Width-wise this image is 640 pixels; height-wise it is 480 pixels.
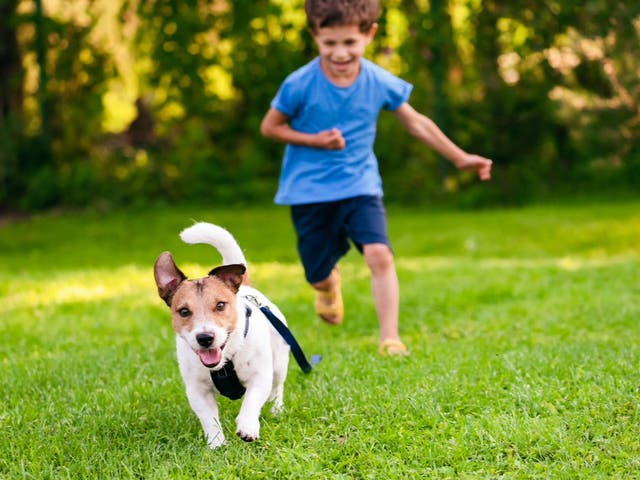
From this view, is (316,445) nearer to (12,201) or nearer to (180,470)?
(180,470)

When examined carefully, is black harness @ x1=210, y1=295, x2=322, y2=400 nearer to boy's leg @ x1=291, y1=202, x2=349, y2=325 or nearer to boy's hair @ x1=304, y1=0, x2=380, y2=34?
boy's leg @ x1=291, y1=202, x2=349, y2=325

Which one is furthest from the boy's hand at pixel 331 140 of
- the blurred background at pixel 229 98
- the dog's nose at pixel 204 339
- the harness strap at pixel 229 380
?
the blurred background at pixel 229 98

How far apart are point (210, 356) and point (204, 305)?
196 mm

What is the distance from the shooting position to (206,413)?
3.67m

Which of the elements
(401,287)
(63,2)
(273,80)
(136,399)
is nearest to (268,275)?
(401,287)

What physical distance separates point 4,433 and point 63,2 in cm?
1176

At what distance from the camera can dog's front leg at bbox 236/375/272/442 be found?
3.49 metres

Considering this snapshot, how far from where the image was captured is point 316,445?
3629 millimetres

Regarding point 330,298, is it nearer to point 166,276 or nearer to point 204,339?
point 166,276

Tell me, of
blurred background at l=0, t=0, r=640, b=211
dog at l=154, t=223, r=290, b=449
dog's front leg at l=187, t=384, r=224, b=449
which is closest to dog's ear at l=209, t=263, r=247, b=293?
dog at l=154, t=223, r=290, b=449

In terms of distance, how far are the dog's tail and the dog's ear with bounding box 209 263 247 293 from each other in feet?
0.46

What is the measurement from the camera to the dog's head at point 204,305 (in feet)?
11.2

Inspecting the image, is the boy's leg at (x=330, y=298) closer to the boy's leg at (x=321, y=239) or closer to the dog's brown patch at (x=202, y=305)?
the boy's leg at (x=321, y=239)

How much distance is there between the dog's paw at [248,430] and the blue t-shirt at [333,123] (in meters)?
2.11
